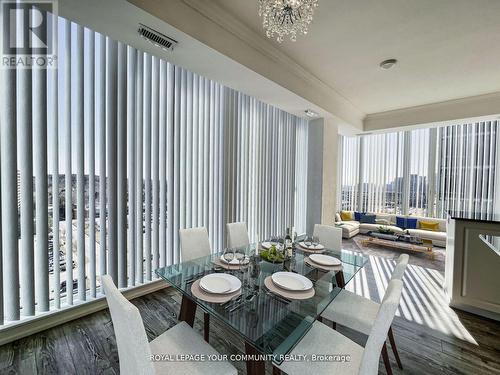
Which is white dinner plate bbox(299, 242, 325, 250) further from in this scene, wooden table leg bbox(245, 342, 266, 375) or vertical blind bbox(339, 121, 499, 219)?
vertical blind bbox(339, 121, 499, 219)

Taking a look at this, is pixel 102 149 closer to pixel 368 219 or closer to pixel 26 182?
pixel 26 182

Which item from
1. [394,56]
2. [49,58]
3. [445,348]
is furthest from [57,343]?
[394,56]

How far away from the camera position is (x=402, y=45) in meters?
2.19

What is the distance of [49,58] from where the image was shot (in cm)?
183

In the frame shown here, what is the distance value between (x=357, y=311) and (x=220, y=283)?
0.98 m

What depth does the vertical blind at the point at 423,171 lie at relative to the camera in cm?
515

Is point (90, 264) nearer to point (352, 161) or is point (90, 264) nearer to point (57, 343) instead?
point (57, 343)

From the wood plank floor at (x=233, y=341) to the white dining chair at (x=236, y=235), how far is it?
2.54 ft

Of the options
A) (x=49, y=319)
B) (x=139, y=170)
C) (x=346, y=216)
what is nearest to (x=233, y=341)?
(x=49, y=319)

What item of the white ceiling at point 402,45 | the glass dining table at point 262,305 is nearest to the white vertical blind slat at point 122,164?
the glass dining table at point 262,305

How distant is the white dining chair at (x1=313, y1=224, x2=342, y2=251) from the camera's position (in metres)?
2.34

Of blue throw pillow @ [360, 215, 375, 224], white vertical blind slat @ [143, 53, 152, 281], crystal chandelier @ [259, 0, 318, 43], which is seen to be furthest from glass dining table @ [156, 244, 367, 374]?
blue throw pillow @ [360, 215, 375, 224]

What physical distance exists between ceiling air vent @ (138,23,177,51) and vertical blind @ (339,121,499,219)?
5.99 m

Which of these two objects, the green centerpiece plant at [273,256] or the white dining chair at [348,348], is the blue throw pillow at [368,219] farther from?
the white dining chair at [348,348]
